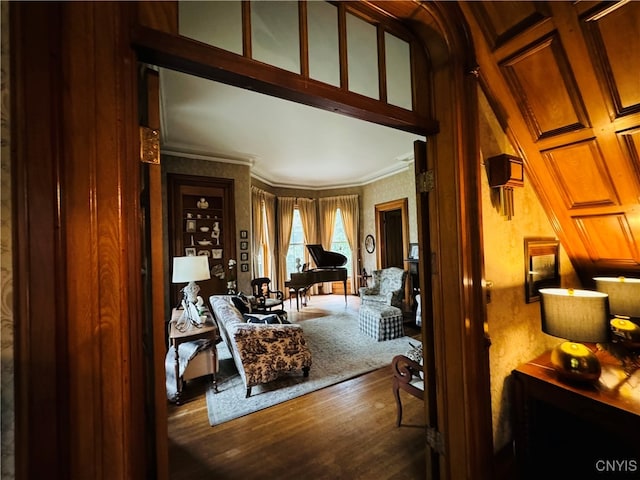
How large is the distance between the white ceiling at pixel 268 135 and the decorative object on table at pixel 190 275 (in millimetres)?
1887

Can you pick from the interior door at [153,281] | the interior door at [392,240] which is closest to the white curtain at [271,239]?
the interior door at [392,240]

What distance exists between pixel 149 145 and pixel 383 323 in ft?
12.8

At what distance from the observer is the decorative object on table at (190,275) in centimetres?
273

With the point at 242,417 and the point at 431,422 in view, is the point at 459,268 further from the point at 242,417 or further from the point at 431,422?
the point at 242,417

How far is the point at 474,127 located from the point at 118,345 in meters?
1.70

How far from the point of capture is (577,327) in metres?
1.32

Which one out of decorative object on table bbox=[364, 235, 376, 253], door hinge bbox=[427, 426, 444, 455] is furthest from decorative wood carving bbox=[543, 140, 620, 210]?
decorative object on table bbox=[364, 235, 376, 253]

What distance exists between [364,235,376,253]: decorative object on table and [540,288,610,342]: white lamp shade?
18.5 ft

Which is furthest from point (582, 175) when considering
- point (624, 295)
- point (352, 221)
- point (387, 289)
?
point (352, 221)

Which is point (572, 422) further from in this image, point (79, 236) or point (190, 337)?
point (190, 337)

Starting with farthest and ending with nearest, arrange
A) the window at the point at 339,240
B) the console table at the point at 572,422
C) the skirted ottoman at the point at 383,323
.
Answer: the window at the point at 339,240 → the skirted ottoman at the point at 383,323 → the console table at the point at 572,422

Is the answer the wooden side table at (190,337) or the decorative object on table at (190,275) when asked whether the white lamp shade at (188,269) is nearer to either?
the decorative object on table at (190,275)

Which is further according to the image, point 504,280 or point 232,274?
point 232,274

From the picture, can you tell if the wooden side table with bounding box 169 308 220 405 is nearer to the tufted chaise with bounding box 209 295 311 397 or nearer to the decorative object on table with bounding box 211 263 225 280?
the tufted chaise with bounding box 209 295 311 397
